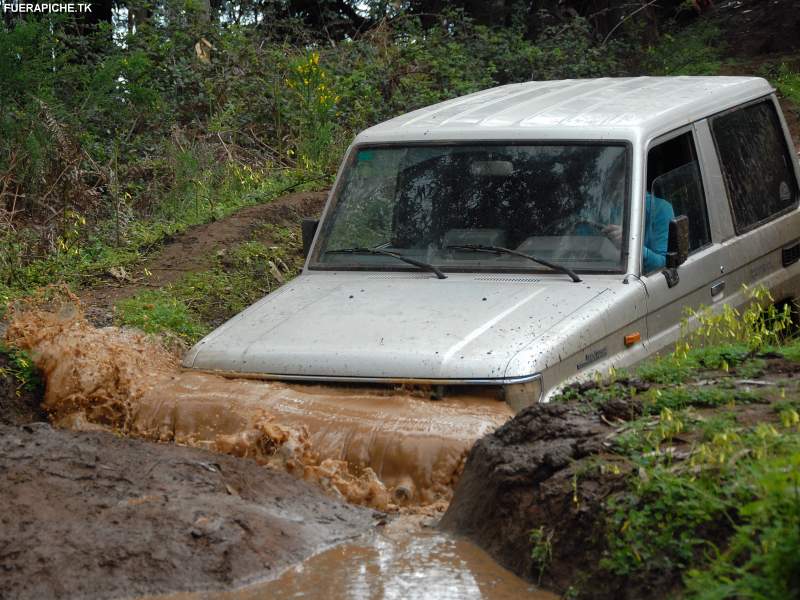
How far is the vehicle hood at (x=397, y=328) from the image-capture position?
4703 millimetres

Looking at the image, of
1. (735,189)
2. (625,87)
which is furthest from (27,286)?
(735,189)

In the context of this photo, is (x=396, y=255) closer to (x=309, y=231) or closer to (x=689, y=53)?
(x=309, y=231)

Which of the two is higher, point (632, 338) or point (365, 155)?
point (365, 155)

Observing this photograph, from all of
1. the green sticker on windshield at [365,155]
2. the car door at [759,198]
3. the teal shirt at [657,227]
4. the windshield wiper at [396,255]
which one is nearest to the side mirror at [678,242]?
the teal shirt at [657,227]

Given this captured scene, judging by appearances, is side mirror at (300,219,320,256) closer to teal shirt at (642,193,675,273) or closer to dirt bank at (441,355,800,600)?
teal shirt at (642,193,675,273)

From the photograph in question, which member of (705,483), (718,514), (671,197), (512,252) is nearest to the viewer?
(718,514)

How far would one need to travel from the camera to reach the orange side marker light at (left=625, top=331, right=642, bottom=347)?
519 centimetres

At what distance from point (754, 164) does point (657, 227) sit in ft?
3.91

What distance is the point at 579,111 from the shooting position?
19.5 feet

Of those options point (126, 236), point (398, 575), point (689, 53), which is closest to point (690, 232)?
point (398, 575)

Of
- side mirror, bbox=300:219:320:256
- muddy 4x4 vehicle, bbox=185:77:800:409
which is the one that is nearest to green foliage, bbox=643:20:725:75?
muddy 4x4 vehicle, bbox=185:77:800:409

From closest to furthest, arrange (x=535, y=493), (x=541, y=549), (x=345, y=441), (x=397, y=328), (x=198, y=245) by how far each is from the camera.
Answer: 1. (x=541, y=549)
2. (x=535, y=493)
3. (x=345, y=441)
4. (x=397, y=328)
5. (x=198, y=245)

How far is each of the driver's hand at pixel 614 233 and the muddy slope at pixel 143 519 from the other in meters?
1.80

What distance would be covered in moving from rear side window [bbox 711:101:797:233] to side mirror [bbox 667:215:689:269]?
2.95 feet
